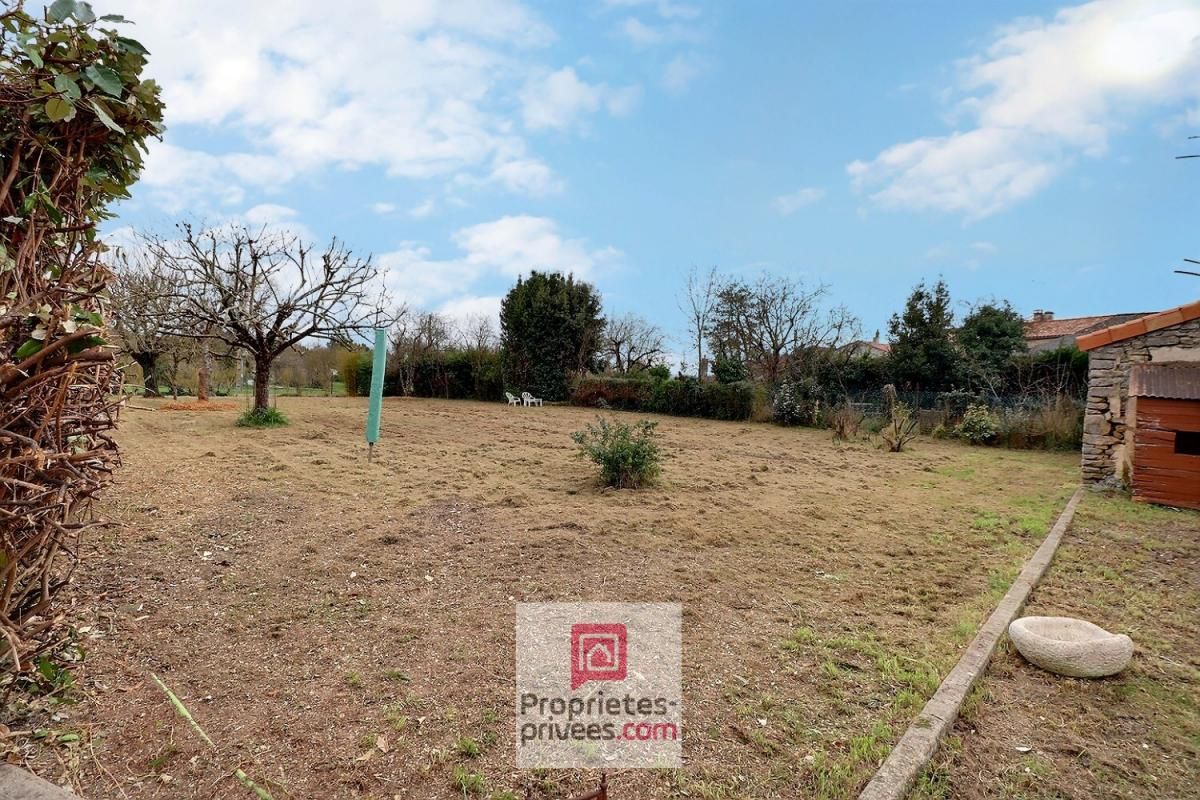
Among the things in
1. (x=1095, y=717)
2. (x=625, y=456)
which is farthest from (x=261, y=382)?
(x=1095, y=717)

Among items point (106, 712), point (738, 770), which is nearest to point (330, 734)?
point (106, 712)

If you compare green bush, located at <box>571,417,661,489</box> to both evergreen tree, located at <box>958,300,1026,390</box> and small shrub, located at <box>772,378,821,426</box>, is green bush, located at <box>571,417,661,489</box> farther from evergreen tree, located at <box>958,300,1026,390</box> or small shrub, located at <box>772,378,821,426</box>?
evergreen tree, located at <box>958,300,1026,390</box>

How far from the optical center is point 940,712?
2.33 metres

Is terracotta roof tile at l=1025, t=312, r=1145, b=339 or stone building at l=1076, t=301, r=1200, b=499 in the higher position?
terracotta roof tile at l=1025, t=312, r=1145, b=339

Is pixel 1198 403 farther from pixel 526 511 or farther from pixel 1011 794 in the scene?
pixel 526 511

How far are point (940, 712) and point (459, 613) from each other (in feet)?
7.49

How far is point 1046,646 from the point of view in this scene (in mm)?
2818

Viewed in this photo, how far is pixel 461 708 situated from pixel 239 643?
1267 mm

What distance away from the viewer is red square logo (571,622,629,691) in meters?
2.57

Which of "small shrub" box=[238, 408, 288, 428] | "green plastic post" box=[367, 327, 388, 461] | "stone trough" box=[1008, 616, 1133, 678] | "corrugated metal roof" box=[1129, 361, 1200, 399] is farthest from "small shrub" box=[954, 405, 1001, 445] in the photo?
"small shrub" box=[238, 408, 288, 428]

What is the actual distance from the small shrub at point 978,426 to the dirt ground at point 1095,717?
9124 mm

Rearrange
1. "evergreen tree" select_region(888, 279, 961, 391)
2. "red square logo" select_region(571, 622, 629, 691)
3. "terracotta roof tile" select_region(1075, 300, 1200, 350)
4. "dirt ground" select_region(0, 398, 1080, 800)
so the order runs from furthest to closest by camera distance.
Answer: "evergreen tree" select_region(888, 279, 961, 391)
"terracotta roof tile" select_region(1075, 300, 1200, 350)
"red square logo" select_region(571, 622, 629, 691)
"dirt ground" select_region(0, 398, 1080, 800)

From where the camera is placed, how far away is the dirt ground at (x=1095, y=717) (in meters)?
2.05

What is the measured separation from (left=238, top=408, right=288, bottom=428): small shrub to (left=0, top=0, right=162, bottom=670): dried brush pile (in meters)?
9.67
